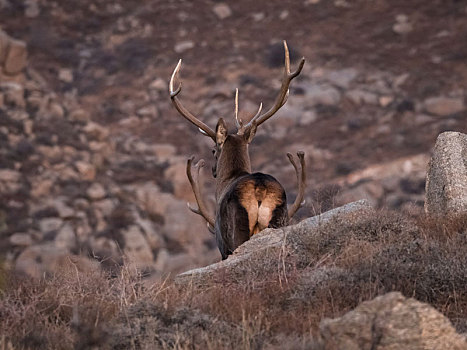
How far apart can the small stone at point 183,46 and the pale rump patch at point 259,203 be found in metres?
36.7

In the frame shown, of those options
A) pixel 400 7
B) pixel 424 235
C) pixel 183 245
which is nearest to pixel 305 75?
pixel 400 7

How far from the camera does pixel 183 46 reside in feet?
145

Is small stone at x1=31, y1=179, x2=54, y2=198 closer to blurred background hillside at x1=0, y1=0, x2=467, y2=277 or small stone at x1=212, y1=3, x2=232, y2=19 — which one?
Result: blurred background hillside at x1=0, y1=0, x2=467, y2=277

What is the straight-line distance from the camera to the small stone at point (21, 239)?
25.6 meters

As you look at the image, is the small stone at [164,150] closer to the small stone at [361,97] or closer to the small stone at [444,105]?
the small stone at [361,97]

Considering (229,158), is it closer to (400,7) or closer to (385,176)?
(385,176)

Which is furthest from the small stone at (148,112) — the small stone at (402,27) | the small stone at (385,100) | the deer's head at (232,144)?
the deer's head at (232,144)

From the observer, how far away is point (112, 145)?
34.6 metres

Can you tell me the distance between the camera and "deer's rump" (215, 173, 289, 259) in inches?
310

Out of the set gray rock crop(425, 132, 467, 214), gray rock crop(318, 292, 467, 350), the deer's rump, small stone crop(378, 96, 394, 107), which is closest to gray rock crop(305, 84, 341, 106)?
small stone crop(378, 96, 394, 107)

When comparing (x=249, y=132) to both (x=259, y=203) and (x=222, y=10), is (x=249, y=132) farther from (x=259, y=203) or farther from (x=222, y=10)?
(x=222, y=10)

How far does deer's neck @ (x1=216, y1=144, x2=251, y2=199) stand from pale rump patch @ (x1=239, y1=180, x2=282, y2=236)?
4.25 feet

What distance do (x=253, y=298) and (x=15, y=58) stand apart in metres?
33.8

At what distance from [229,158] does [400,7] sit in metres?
36.1
